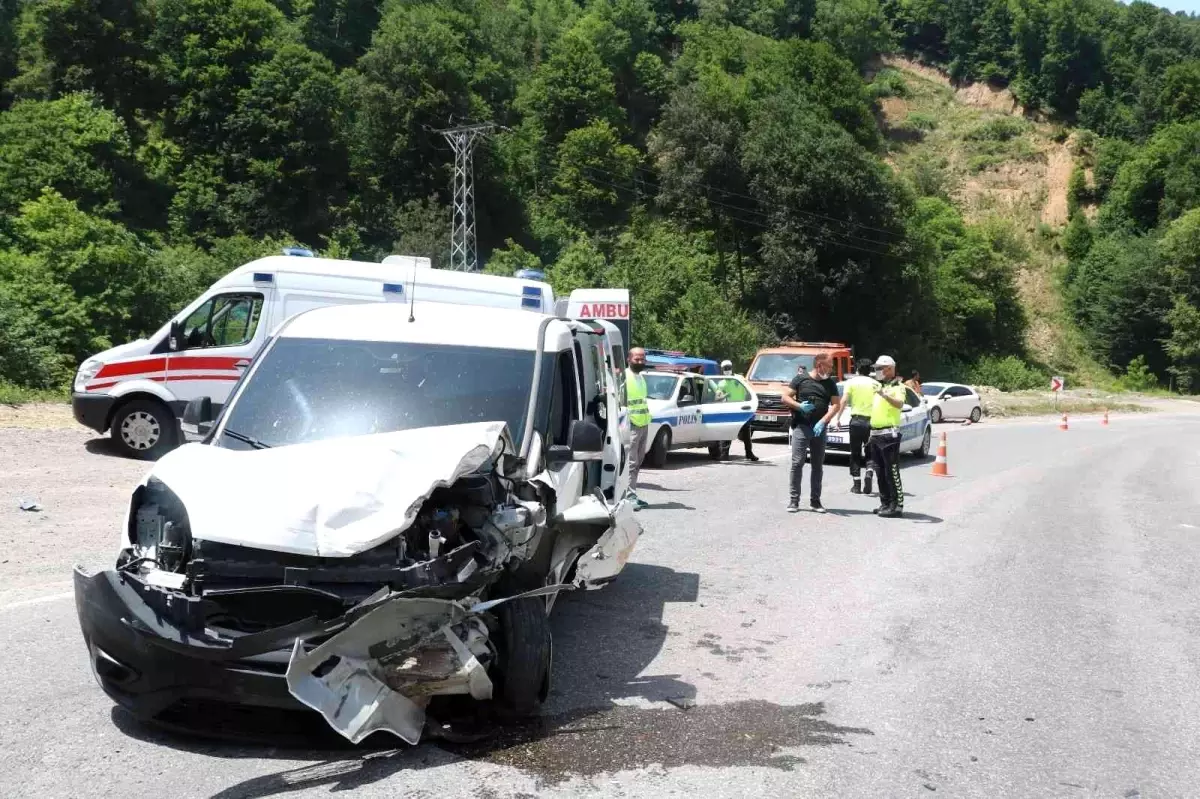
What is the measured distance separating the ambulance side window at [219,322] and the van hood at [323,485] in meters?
10.7

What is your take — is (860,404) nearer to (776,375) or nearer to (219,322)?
(219,322)

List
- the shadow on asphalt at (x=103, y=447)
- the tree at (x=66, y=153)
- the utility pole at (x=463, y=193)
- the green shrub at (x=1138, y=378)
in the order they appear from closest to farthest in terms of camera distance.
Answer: the shadow on asphalt at (x=103, y=447) → the utility pole at (x=463, y=193) → the tree at (x=66, y=153) → the green shrub at (x=1138, y=378)

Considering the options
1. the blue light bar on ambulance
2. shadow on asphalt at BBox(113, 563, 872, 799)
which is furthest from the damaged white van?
the blue light bar on ambulance

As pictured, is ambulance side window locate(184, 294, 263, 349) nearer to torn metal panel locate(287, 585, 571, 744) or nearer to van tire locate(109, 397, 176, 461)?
van tire locate(109, 397, 176, 461)

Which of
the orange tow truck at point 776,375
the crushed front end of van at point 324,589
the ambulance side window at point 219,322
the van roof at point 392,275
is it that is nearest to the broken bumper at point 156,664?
the crushed front end of van at point 324,589

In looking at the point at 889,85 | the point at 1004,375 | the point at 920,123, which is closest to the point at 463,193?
the point at 1004,375

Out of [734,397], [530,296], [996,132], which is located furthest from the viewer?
[996,132]

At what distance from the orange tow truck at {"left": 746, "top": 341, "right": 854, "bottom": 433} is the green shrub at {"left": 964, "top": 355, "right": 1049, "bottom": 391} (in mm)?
43604

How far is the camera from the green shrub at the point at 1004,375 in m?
69.8

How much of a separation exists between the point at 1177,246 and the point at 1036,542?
7695 cm

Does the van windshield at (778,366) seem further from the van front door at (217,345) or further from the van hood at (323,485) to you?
the van hood at (323,485)

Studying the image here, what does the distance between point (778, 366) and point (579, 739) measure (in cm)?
2263

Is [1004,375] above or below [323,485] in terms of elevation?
below

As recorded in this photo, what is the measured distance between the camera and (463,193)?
→ 43062mm
